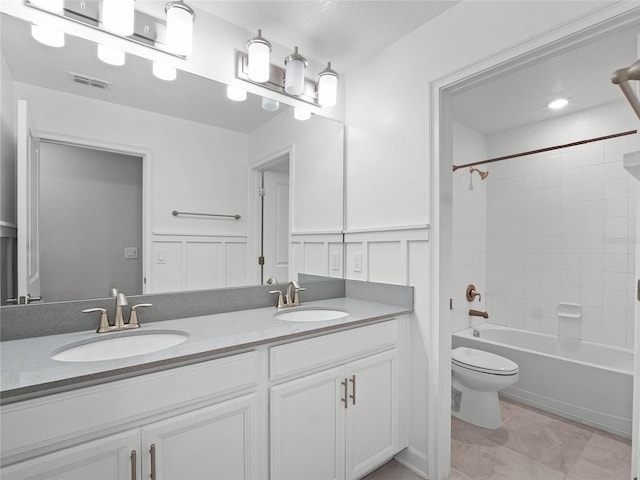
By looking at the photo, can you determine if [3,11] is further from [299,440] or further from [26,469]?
[299,440]

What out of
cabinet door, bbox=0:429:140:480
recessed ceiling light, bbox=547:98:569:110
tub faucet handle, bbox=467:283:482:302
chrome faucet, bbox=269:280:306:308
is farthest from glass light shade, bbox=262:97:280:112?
tub faucet handle, bbox=467:283:482:302

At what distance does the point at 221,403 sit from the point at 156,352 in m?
0.28

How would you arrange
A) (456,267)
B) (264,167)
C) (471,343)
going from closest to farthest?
(264,167)
(471,343)
(456,267)

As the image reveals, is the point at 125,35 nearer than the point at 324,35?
Yes

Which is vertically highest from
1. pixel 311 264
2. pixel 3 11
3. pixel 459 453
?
pixel 3 11

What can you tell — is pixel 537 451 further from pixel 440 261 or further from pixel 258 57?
pixel 258 57

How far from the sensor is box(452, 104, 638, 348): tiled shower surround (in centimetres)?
252

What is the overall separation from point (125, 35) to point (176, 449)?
1600mm

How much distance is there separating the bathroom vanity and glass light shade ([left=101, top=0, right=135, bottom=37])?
1.23 metres

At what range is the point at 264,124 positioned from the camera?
5.96 feet

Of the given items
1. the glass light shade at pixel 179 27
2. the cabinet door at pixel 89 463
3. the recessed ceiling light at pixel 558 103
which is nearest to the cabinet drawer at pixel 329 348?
the cabinet door at pixel 89 463

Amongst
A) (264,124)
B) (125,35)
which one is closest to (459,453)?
(264,124)

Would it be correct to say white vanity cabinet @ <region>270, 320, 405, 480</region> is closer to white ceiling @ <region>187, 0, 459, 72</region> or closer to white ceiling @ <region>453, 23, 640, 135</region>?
white ceiling @ <region>453, 23, 640, 135</region>

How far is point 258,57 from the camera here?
1.67 meters
